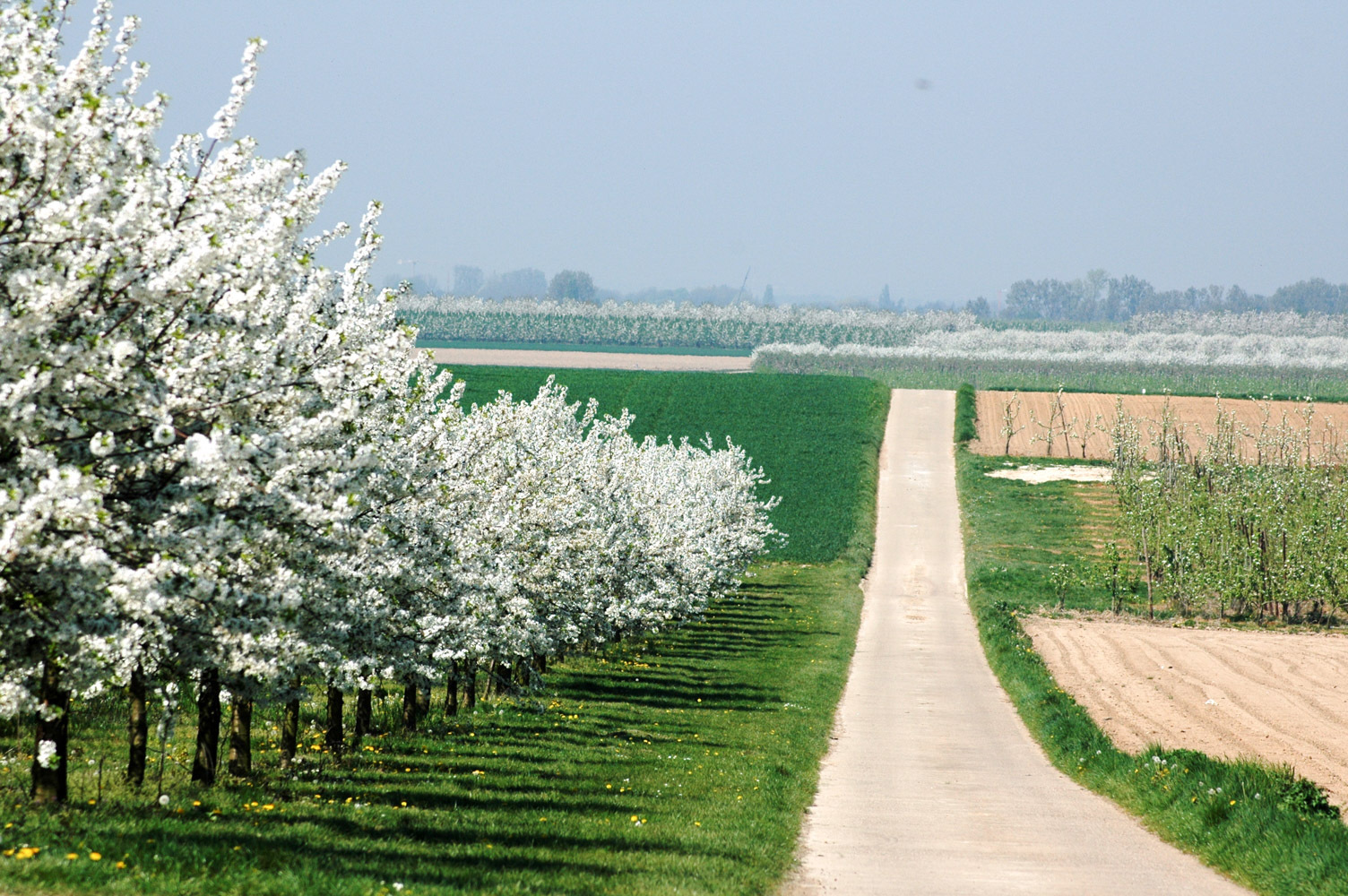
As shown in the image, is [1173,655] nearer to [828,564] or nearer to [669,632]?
[669,632]

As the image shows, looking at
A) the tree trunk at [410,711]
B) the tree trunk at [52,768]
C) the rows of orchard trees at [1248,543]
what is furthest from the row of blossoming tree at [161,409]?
the rows of orchard trees at [1248,543]

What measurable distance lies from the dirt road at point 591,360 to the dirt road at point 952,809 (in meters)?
113

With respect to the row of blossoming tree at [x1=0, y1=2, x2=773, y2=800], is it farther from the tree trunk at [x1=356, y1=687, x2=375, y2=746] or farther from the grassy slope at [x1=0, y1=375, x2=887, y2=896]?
the tree trunk at [x1=356, y1=687, x2=375, y2=746]

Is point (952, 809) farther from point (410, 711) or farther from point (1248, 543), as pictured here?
point (1248, 543)

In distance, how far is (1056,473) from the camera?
91.5 metres

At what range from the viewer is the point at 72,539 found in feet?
30.8

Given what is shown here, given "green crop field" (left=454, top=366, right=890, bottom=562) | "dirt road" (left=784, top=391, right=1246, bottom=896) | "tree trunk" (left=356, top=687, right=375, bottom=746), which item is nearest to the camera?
"dirt road" (left=784, top=391, right=1246, bottom=896)

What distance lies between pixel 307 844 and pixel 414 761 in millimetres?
6855

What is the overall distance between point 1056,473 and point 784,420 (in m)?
27.1

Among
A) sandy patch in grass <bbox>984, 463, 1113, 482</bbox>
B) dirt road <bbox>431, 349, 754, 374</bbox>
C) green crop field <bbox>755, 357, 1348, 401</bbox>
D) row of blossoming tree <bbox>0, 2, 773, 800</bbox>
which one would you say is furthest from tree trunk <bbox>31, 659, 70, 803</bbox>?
dirt road <bbox>431, 349, 754, 374</bbox>

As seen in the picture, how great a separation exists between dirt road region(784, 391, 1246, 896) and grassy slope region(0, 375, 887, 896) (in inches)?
29.5

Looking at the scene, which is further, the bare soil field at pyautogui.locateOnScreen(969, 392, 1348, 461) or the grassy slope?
the bare soil field at pyautogui.locateOnScreen(969, 392, 1348, 461)

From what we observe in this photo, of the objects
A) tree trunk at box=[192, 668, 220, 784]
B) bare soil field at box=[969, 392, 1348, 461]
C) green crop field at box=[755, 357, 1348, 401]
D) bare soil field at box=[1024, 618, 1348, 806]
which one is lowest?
bare soil field at box=[1024, 618, 1348, 806]

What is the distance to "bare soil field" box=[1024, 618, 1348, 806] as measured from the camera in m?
25.6
